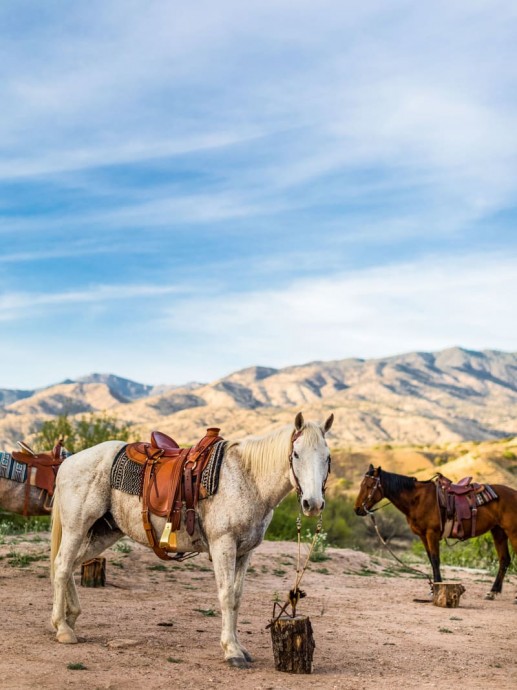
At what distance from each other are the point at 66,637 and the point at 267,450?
2833mm

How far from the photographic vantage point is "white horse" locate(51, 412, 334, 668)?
21.4 ft

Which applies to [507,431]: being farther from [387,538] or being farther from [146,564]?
[146,564]

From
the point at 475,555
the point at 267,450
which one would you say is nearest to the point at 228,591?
the point at 267,450

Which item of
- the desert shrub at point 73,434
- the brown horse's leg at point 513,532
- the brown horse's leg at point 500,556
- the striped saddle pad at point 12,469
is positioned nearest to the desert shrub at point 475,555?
the brown horse's leg at point 500,556

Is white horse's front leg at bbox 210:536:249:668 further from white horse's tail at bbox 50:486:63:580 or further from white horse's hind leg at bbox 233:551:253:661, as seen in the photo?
white horse's tail at bbox 50:486:63:580

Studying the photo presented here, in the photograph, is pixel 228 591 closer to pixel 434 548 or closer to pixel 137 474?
pixel 137 474

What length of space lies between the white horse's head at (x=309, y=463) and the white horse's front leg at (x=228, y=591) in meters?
0.89

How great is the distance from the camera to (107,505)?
7625 mm

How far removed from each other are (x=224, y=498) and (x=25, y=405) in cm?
19811

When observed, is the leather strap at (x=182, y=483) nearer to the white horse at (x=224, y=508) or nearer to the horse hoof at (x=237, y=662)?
the white horse at (x=224, y=508)

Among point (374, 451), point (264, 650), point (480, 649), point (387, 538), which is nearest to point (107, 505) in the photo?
point (264, 650)

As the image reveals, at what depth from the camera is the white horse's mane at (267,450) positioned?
6805 millimetres

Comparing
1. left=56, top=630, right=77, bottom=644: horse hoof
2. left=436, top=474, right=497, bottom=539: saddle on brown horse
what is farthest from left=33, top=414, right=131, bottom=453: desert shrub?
left=56, top=630, right=77, bottom=644: horse hoof

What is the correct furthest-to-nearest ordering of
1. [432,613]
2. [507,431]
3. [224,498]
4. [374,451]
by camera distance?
[507,431]
[374,451]
[432,613]
[224,498]
